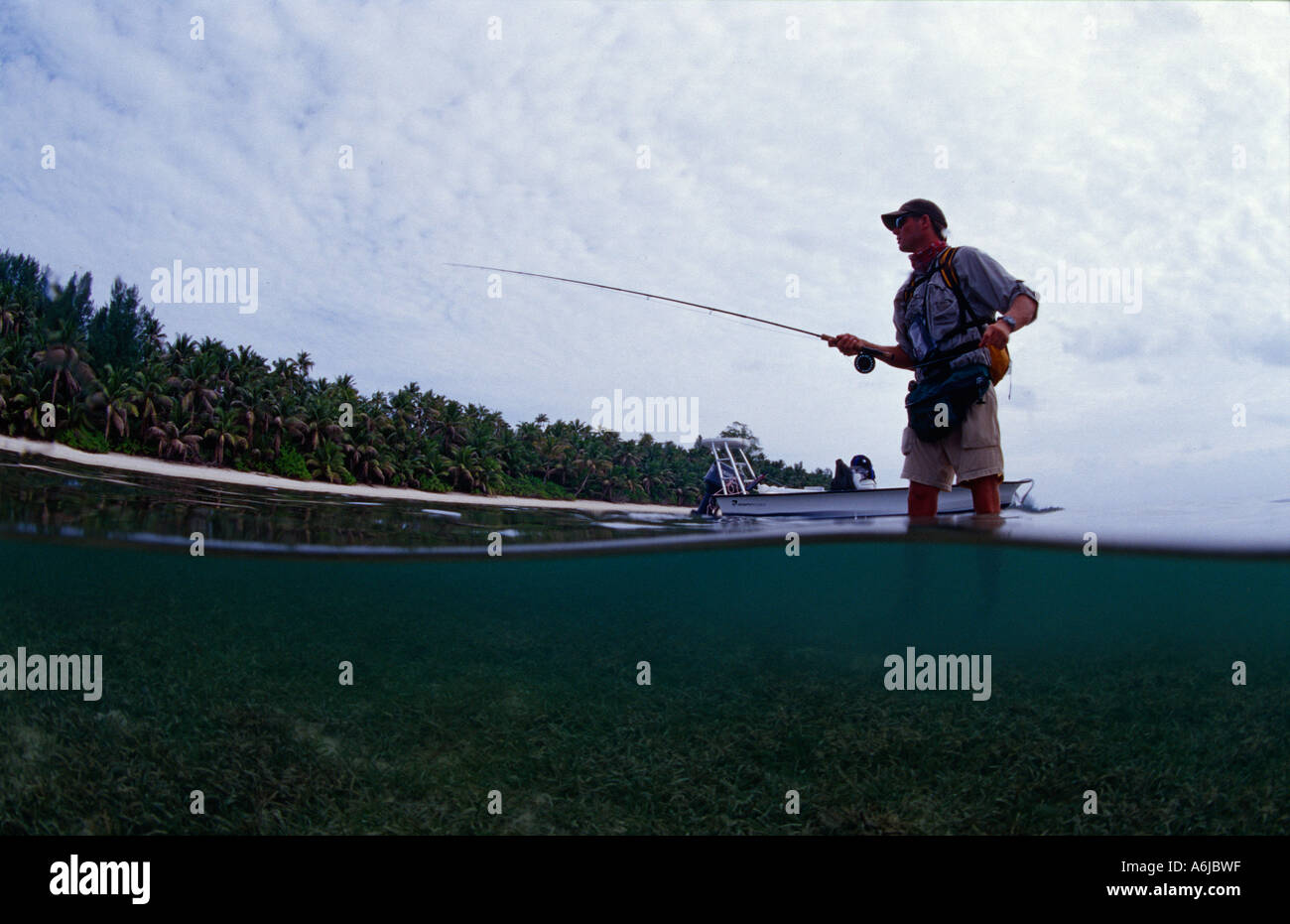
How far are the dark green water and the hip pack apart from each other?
2131 mm

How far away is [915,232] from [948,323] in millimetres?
632

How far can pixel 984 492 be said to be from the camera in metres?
4.04

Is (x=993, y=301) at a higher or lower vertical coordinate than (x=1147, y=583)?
higher

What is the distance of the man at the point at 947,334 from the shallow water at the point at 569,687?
1.87 m

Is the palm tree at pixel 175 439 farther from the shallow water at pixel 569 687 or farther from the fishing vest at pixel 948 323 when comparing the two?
the fishing vest at pixel 948 323

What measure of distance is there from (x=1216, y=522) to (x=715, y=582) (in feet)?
28.5

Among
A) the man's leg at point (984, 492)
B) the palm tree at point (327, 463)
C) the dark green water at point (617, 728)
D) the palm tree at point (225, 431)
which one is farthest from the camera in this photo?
the palm tree at point (327, 463)

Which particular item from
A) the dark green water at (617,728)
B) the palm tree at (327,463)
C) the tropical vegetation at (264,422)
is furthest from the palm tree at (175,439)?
the dark green water at (617,728)

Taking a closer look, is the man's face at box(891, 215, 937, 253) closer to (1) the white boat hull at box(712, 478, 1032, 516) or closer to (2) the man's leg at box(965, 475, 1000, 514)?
(2) the man's leg at box(965, 475, 1000, 514)

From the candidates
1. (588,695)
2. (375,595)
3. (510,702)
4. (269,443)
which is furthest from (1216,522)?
(269,443)

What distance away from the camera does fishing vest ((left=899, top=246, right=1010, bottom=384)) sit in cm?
367

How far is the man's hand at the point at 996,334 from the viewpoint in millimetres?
3381
